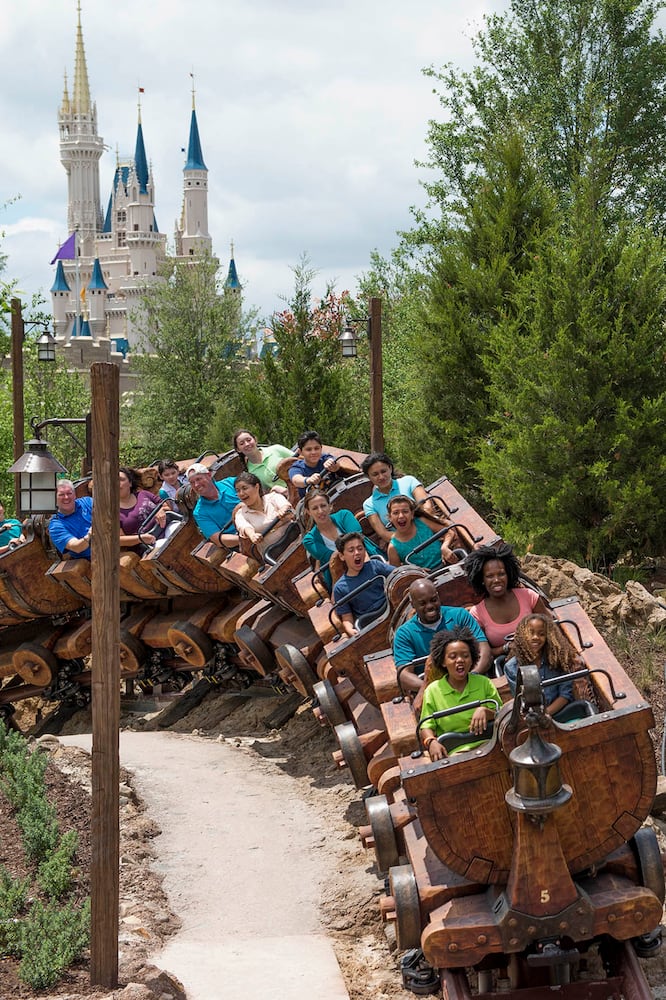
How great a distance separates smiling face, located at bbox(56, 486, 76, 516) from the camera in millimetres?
12047

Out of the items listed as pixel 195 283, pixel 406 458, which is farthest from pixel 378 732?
pixel 195 283

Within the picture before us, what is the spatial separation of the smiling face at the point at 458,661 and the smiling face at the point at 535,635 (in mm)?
311

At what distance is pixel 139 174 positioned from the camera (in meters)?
130

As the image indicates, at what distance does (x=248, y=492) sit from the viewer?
1096 centimetres

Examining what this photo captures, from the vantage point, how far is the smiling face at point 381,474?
970 cm

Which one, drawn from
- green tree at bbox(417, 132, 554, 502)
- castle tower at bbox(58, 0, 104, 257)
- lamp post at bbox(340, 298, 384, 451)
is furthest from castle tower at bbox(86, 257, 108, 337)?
lamp post at bbox(340, 298, 384, 451)

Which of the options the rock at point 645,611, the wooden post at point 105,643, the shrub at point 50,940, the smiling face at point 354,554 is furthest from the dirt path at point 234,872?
the rock at point 645,611

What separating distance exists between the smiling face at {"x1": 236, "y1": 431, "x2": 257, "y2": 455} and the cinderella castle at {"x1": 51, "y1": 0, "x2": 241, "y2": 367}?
99.4 m

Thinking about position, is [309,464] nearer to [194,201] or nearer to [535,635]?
[535,635]

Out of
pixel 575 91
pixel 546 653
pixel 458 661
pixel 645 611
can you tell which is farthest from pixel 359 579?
pixel 575 91

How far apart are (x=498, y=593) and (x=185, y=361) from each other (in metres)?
32.3

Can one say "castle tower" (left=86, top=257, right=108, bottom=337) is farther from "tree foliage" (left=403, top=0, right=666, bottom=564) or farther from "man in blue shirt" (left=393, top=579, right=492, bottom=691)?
"man in blue shirt" (left=393, top=579, right=492, bottom=691)

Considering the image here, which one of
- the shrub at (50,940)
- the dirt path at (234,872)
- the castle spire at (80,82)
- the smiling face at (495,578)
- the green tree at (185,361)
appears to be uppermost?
the castle spire at (80,82)

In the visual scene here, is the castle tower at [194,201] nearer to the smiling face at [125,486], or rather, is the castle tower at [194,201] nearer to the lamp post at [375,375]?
the lamp post at [375,375]
